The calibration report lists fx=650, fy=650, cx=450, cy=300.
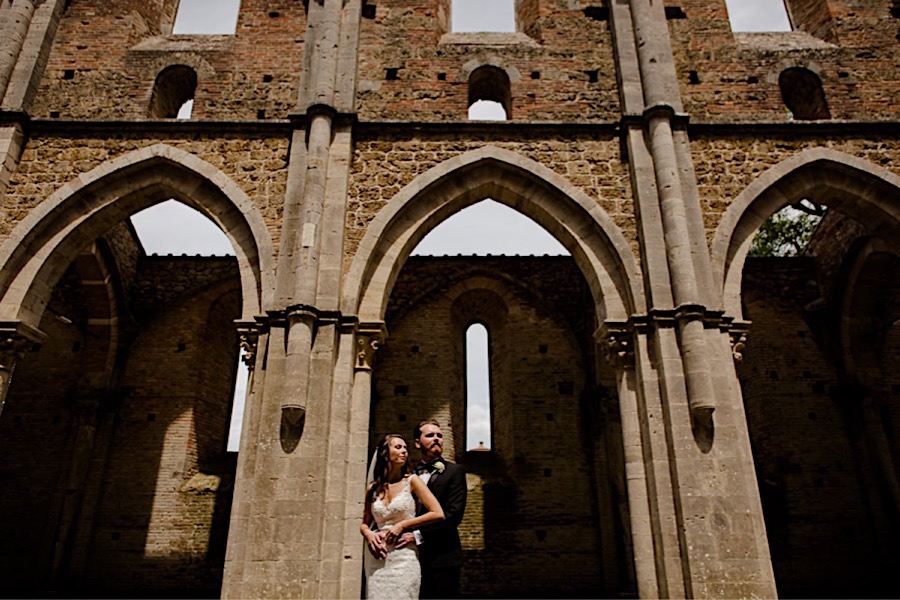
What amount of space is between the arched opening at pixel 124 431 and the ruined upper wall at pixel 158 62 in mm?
2574

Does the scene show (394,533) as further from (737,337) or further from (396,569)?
(737,337)

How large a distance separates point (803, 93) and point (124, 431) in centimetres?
1339

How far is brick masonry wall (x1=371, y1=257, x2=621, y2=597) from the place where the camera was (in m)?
11.4

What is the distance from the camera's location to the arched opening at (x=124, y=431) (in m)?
11.5

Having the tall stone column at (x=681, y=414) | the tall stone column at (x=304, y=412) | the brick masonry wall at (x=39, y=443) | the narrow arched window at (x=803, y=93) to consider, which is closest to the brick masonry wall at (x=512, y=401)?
the tall stone column at (x=681, y=414)

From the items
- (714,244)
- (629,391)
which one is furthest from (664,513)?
(714,244)

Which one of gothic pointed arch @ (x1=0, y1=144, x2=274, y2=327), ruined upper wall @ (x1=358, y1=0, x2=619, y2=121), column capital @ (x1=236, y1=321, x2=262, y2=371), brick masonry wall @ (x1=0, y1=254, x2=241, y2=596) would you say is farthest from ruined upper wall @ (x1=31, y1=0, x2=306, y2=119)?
column capital @ (x1=236, y1=321, x2=262, y2=371)

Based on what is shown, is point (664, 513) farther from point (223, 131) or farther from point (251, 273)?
point (223, 131)

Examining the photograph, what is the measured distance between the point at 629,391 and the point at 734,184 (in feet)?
10.9

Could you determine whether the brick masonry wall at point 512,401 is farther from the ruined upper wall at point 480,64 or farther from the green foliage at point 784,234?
the green foliage at point 784,234

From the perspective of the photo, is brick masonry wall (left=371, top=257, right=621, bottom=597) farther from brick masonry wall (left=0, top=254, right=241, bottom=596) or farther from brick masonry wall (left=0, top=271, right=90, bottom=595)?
brick masonry wall (left=0, top=271, right=90, bottom=595)

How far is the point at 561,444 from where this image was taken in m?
12.1

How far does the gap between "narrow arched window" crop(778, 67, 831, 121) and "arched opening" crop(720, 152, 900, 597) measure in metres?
1.74

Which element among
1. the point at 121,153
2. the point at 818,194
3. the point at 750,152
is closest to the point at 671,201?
the point at 750,152
